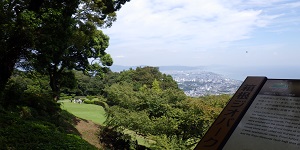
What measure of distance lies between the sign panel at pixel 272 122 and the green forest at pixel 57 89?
5453 mm

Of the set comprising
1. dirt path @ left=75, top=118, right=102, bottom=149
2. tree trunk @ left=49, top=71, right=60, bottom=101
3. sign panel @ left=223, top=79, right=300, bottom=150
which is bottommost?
dirt path @ left=75, top=118, right=102, bottom=149

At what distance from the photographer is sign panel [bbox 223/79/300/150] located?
246cm

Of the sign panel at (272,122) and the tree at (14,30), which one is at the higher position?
the tree at (14,30)

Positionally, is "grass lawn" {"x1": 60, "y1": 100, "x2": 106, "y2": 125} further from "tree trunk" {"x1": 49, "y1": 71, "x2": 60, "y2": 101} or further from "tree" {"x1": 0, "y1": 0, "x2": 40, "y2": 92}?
"tree" {"x1": 0, "y1": 0, "x2": 40, "y2": 92}

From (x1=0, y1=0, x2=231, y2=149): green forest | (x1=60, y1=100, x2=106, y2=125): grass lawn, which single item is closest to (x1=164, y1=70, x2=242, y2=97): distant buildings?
(x1=0, y1=0, x2=231, y2=149): green forest

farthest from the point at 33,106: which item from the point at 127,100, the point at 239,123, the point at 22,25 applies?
the point at 239,123

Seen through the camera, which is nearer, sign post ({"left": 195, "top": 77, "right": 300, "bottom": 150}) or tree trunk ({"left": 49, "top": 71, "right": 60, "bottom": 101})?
sign post ({"left": 195, "top": 77, "right": 300, "bottom": 150})

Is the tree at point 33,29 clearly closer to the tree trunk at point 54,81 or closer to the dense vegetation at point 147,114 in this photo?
the dense vegetation at point 147,114

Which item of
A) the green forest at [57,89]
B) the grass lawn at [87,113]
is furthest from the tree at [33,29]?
the grass lawn at [87,113]

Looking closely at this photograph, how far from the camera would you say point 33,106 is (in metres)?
11.0

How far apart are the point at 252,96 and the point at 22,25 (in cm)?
703

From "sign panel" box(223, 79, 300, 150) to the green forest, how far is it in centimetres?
545

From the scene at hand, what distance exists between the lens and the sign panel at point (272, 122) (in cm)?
246

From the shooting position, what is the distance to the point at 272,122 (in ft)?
8.64
